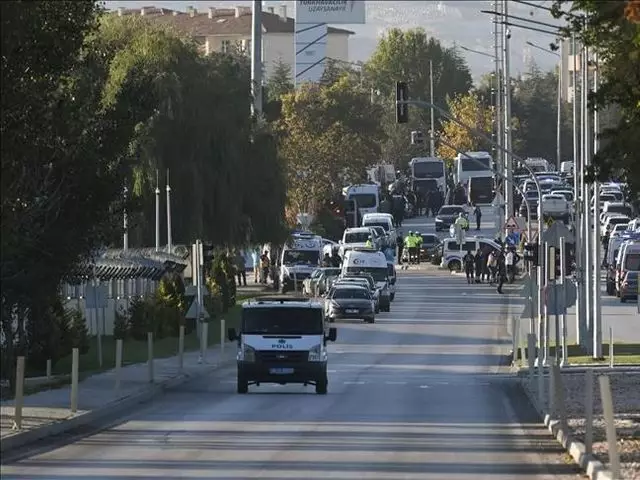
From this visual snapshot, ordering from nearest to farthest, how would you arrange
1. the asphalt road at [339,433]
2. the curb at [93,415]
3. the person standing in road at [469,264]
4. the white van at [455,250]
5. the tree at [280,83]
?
the asphalt road at [339,433]
the curb at [93,415]
the person standing in road at [469,264]
the white van at [455,250]
the tree at [280,83]

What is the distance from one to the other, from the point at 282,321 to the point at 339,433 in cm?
1004

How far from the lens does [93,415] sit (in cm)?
2762

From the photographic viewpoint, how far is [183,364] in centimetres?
4312

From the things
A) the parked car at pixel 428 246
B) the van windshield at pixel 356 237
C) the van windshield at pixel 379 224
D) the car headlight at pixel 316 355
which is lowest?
the car headlight at pixel 316 355

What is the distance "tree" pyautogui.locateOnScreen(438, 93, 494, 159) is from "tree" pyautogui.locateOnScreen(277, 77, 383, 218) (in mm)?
32059

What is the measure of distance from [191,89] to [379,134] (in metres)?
63.6

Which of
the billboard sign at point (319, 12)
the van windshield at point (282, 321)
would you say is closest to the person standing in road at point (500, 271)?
the van windshield at point (282, 321)

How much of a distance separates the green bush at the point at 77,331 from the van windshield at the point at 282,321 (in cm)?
695

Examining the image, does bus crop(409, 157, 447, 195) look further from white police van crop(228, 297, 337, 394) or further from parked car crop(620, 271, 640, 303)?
white police van crop(228, 297, 337, 394)

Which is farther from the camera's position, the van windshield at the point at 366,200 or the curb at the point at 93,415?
the van windshield at the point at 366,200

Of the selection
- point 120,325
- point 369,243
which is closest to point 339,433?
point 120,325

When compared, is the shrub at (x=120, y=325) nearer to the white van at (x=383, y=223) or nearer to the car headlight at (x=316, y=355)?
the car headlight at (x=316, y=355)

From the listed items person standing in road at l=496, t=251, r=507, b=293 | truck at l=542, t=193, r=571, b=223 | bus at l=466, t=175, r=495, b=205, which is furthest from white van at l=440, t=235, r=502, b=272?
bus at l=466, t=175, r=495, b=205

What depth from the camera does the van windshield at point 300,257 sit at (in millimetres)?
77500
